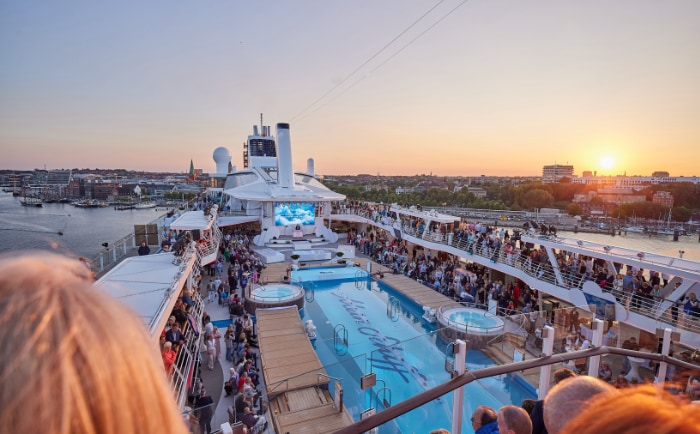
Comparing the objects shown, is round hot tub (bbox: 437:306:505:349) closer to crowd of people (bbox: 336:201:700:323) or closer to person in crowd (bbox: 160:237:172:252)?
crowd of people (bbox: 336:201:700:323)

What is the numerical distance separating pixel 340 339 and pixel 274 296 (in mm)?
3520

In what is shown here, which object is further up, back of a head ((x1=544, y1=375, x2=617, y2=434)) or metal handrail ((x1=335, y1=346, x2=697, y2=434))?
back of a head ((x1=544, y1=375, x2=617, y2=434))

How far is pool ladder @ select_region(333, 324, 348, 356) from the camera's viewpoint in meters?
11.4

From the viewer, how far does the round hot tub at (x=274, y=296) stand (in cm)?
1392

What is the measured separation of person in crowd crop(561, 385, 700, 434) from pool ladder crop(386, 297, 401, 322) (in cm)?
1380

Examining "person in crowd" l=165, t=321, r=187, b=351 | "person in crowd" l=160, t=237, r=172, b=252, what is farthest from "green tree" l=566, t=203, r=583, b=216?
"person in crowd" l=165, t=321, r=187, b=351

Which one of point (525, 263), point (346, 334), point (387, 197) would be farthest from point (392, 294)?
point (387, 197)

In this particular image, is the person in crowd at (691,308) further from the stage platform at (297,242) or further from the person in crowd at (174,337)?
the stage platform at (297,242)

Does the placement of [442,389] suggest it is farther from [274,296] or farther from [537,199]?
[537,199]

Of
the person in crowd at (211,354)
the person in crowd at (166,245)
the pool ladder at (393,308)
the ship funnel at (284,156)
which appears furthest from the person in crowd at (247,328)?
the ship funnel at (284,156)

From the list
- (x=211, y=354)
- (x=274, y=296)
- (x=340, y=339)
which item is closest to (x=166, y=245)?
(x=274, y=296)

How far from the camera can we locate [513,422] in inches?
92.6

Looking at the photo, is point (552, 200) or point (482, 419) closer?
point (482, 419)

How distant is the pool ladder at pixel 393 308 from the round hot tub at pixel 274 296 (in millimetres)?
3581
